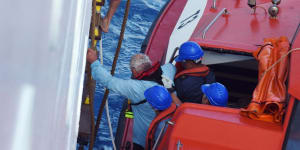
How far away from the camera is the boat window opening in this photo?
4.18m

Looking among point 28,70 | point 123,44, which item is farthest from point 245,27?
point 28,70

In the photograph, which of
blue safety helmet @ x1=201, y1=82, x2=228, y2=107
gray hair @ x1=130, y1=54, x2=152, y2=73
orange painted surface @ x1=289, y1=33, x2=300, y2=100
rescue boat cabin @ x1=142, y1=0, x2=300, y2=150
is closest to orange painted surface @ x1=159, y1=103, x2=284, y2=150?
rescue boat cabin @ x1=142, y1=0, x2=300, y2=150

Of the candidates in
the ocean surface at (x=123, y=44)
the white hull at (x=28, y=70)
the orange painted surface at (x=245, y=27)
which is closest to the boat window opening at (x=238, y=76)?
the orange painted surface at (x=245, y=27)

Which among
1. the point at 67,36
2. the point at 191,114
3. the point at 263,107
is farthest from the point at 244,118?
the point at 67,36

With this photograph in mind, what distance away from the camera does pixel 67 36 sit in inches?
20.1

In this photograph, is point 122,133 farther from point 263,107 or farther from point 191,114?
point 263,107

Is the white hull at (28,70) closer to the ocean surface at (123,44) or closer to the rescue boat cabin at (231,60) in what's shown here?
the rescue boat cabin at (231,60)

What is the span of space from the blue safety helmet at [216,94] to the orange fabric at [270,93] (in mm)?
238

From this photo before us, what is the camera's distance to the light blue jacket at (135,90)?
3186 millimetres

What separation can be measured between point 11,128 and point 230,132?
2.38 meters

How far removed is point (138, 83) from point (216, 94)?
0.60m

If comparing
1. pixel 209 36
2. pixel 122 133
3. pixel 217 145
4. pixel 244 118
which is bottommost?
pixel 122 133

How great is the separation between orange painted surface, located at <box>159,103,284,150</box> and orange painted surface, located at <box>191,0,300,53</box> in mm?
1117

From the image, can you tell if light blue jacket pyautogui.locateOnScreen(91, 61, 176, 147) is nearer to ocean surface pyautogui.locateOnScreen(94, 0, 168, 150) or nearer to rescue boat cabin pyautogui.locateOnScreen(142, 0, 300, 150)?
rescue boat cabin pyautogui.locateOnScreen(142, 0, 300, 150)
